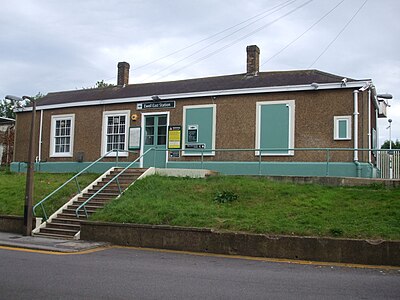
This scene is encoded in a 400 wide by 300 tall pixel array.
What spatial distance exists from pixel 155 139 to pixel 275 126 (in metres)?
5.71

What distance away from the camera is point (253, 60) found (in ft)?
69.8

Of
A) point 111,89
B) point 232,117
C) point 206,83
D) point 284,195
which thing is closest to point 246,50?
point 206,83

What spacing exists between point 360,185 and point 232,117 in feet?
21.2

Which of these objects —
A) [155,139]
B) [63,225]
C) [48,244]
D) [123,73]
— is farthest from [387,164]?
[123,73]

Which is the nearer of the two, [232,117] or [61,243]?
[61,243]

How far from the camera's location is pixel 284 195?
13.9 m

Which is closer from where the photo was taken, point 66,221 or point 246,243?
point 246,243

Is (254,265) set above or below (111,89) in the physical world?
below

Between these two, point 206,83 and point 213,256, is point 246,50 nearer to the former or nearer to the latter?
point 206,83

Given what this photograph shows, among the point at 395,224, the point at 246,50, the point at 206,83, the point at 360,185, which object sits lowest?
the point at 395,224

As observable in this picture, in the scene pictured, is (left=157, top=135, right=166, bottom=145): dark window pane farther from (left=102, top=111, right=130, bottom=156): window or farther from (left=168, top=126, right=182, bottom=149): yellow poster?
(left=102, top=111, right=130, bottom=156): window

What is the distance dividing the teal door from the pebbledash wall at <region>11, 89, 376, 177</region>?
4.1 inches

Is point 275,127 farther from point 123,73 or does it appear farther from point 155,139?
Result: point 123,73

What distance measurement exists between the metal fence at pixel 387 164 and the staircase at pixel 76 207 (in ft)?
30.6
